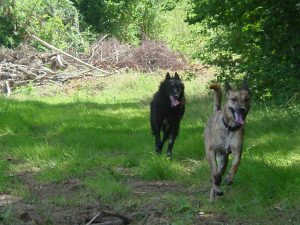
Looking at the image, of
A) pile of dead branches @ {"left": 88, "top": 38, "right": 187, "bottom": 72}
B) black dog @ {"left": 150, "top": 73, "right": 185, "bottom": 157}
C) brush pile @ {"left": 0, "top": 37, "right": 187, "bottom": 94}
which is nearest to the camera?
black dog @ {"left": 150, "top": 73, "right": 185, "bottom": 157}

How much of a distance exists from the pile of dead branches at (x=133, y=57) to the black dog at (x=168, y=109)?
1552 cm

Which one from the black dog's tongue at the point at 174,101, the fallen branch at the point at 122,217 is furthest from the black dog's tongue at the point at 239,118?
the black dog's tongue at the point at 174,101

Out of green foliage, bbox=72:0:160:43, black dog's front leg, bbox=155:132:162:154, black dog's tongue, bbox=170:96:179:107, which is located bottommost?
black dog's front leg, bbox=155:132:162:154

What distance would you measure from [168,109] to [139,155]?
122 cm

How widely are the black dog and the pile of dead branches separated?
50.9ft

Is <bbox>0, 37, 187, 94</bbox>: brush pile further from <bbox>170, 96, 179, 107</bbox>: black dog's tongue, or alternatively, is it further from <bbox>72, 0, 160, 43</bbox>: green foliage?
<bbox>170, 96, 179, 107</bbox>: black dog's tongue

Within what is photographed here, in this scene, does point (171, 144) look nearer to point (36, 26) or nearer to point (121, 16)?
point (36, 26)

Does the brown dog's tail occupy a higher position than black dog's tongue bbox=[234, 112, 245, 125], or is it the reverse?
the brown dog's tail

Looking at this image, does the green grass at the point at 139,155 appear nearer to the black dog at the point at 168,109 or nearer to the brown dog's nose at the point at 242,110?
the black dog at the point at 168,109

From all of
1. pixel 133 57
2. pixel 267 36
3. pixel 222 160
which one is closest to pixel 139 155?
pixel 222 160

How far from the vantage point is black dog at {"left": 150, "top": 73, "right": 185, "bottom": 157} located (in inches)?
411

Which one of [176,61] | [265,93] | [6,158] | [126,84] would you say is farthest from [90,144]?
[176,61]

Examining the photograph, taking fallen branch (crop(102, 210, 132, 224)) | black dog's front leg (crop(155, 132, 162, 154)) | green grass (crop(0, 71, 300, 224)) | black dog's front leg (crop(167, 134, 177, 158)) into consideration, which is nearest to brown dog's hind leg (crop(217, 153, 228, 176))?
green grass (crop(0, 71, 300, 224))

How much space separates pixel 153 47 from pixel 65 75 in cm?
595
